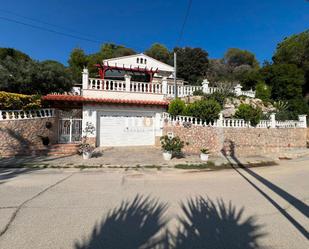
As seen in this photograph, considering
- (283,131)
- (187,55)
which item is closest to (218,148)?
(283,131)

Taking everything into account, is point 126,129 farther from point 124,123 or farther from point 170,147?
point 170,147

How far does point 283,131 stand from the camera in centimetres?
1320

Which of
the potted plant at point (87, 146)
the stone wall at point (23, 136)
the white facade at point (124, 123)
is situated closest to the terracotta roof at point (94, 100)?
the white facade at point (124, 123)

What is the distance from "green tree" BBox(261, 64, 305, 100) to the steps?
2175 cm

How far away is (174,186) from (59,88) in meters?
17.3

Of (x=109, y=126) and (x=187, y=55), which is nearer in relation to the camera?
(x=109, y=126)

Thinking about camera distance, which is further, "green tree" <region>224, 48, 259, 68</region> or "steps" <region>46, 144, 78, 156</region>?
"green tree" <region>224, 48, 259, 68</region>

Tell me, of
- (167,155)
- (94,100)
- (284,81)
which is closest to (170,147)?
(167,155)

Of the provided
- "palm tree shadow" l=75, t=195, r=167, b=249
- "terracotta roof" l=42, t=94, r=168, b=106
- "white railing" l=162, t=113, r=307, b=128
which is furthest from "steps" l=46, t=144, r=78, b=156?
"palm tree shadow" l=75, t=195, r=167, b=249

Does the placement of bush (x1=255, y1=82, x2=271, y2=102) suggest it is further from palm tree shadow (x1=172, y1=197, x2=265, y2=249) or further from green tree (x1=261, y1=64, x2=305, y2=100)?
palm tree shadow (x1=172, y1=197, x2=265, y2=249)

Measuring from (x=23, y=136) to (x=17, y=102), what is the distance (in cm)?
225

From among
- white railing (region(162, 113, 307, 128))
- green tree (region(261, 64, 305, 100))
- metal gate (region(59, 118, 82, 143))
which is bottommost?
metal gate (region(59, 118, 82, 143))

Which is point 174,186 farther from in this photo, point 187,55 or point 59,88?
point 187,55

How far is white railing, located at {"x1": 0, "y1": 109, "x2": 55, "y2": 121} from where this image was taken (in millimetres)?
9625
